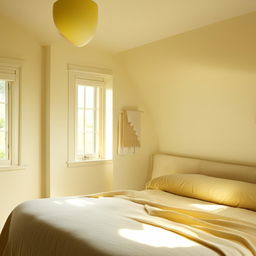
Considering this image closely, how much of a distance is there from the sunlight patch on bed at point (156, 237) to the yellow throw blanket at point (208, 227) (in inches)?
1.9

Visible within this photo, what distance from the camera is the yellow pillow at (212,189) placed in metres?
2.80

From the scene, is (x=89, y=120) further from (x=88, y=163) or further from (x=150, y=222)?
(x=150, y=222)

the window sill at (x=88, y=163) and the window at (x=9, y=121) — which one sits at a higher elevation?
the window at (x=9, y=121)

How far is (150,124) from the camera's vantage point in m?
4.51

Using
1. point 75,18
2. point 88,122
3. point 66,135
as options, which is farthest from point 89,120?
point 75,18

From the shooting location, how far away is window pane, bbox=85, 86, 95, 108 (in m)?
4.14

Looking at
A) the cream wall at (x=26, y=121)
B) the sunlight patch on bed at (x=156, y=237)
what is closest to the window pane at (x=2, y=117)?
the cream wall at (x=26, y=121)

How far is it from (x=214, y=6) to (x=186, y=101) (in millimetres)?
1451

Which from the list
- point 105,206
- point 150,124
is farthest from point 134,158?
point 105,206

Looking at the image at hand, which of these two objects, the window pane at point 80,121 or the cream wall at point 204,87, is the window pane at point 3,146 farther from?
the cream wall at point 204,87

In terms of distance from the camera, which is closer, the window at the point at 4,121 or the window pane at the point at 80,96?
the window at the point at 4,121

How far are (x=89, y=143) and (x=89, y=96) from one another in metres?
0.61

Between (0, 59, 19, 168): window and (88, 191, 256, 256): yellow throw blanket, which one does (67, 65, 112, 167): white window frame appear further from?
(88, 191, 256, 256): yellow throw blanket

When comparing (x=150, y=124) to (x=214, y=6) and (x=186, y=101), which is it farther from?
(x=214, y=6)
